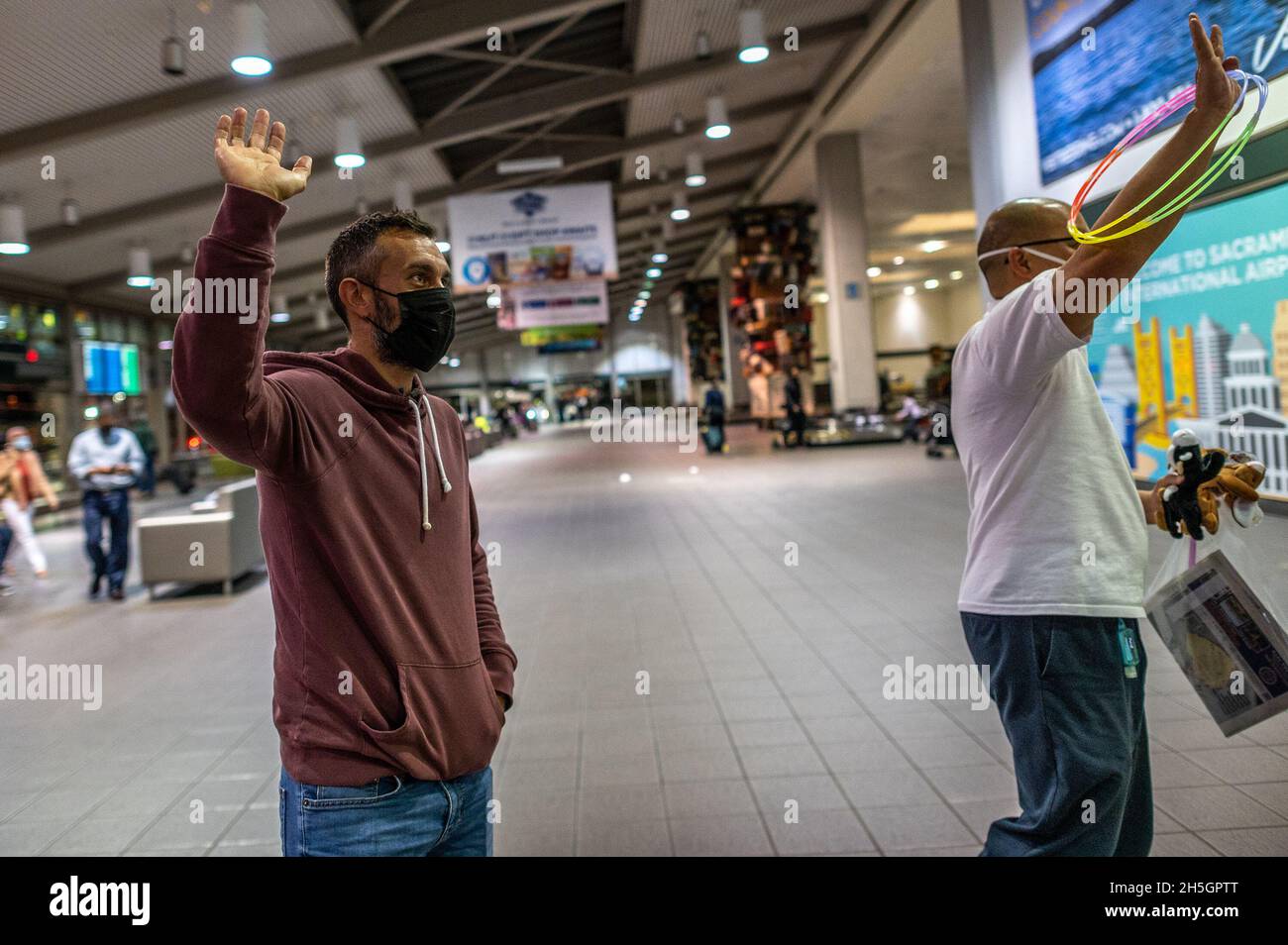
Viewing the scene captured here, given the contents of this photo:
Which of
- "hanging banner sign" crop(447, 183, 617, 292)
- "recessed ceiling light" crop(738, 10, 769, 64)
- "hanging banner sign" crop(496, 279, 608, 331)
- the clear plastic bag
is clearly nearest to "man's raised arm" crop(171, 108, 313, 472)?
the clear plastic bag

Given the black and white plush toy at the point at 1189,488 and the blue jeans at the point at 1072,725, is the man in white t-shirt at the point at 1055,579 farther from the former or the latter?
the black and white plush toy at the point at 1189,488

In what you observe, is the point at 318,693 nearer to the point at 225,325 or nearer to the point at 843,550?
the point at 225,325

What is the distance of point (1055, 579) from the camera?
5.84 ft

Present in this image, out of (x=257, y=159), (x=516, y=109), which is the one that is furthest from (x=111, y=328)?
(x=257, y=159)

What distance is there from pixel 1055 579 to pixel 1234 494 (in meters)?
0.51

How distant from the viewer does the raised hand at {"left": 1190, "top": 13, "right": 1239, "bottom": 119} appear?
1432 millimetres

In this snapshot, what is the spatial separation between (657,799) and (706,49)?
495 inches

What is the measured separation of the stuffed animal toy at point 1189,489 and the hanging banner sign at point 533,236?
14.3m

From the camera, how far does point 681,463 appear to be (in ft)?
66.2

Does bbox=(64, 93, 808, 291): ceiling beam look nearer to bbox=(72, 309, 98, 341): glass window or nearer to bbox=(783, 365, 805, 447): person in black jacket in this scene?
bbox=(72, 309, 98, 341): glass window

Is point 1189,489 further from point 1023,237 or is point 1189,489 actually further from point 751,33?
point 751,33

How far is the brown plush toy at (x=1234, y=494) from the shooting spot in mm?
1925

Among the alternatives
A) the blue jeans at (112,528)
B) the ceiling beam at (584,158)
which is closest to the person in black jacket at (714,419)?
the ceiling beam at (584,158)
